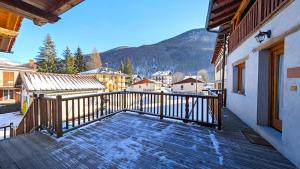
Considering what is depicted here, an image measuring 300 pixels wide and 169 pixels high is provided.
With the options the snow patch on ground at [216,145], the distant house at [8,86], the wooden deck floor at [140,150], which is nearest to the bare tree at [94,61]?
the distant house at [8,86]

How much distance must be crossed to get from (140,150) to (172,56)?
102m

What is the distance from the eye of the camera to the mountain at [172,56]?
3573 inches

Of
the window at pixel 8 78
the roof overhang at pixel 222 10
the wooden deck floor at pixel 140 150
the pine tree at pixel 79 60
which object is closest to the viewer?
the wooden deck floor at pixel 140 150

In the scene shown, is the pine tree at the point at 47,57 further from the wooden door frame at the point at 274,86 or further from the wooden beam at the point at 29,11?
the wooden door frame at the point at 274,86

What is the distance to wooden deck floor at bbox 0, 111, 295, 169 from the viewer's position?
8.03ft

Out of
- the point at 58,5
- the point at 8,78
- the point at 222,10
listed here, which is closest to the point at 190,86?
the point at 222,10

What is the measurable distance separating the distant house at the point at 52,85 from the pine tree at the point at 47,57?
1605cm

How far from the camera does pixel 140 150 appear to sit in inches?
115

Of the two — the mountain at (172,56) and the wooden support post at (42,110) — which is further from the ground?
the mountain at (172,56)

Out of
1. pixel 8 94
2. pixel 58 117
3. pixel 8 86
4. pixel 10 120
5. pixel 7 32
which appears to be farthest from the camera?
pixel 8 94

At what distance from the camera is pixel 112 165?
2420mm

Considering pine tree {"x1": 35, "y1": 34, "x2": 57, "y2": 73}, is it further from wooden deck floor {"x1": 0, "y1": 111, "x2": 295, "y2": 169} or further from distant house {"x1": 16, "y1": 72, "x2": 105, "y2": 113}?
wooden deck floor {"x1": 0, "y1": 111, "x2": 295, "y2": 169}

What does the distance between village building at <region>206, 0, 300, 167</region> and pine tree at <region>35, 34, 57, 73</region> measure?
31253mm

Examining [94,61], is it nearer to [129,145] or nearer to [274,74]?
[129,145]
